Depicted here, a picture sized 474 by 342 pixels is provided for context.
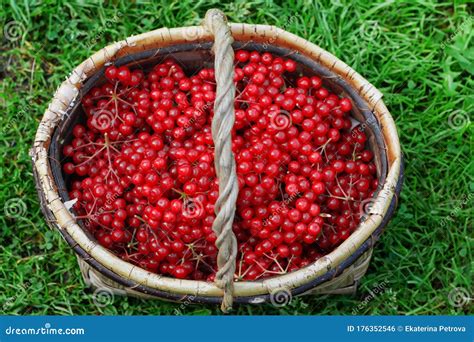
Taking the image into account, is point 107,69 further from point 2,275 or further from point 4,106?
point 2,275

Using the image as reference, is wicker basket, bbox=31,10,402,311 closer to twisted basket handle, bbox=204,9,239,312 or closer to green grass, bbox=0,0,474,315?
twisted basket handle, bbox=204,9,239,312

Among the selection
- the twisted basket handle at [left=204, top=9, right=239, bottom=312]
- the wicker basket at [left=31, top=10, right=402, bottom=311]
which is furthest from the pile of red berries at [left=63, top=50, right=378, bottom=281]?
the twisted basket handle at [left=204, top=9, right=239, bottom=312]

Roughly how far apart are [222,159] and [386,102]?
118cm

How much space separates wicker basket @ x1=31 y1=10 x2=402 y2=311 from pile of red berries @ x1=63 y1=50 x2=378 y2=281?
0.17 feet

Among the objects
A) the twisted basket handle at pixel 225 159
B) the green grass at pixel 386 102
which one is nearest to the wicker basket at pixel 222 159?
the twisted basket handle at pixel 225 159

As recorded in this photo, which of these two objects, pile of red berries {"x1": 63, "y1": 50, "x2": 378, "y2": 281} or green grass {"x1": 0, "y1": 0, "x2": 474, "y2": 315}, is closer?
pile of red berries {"x1": 63, "y1": 50, "x2": 378, "y2": 281}

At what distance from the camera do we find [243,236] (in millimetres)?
2199

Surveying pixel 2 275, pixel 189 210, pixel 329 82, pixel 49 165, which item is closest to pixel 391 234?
pixel 329 82

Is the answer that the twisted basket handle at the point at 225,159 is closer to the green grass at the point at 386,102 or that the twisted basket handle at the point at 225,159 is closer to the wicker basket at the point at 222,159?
the wicker basket at the point at 222,159

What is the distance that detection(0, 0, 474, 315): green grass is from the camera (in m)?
2.52

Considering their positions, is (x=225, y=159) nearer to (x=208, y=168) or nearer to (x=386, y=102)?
(x=208, y=168)

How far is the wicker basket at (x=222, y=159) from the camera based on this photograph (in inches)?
72.3

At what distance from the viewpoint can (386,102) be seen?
8.76ft

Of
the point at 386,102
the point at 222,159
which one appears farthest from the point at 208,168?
the point at 386,102
